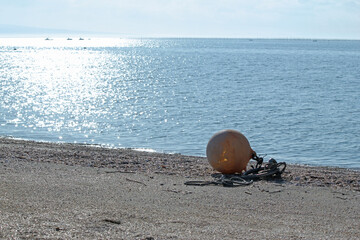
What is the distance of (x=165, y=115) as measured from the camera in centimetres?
2981

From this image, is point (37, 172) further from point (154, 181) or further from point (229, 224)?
point (229, 224)

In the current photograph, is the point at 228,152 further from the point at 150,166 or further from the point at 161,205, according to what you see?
the point at 161,205

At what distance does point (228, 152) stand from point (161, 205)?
10.6 ft

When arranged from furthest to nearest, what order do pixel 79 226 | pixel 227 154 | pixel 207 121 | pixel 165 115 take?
pixel 165 115 → pixel 207 121 → pixel 227 154 → pixel 79 226

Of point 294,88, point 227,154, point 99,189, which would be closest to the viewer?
point 99,189

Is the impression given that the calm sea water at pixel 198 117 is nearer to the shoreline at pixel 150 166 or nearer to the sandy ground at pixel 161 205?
the shoreline at pixel 150 166

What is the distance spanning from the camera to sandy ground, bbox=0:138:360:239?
7168 millimetres

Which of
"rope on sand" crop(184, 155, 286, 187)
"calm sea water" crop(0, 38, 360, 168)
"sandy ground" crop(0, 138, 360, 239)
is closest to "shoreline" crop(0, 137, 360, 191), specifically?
"sandy ground" crop(0, 138, 360, 239)

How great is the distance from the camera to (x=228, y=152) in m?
11.5

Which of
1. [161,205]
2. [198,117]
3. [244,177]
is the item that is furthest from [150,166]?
[198,117]

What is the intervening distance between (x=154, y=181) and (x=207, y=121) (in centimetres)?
1696

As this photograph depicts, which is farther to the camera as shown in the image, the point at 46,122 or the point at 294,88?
the point at 294,88

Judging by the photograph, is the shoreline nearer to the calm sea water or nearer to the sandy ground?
the sandy ground

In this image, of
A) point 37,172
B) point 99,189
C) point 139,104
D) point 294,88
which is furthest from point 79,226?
point 294,88
